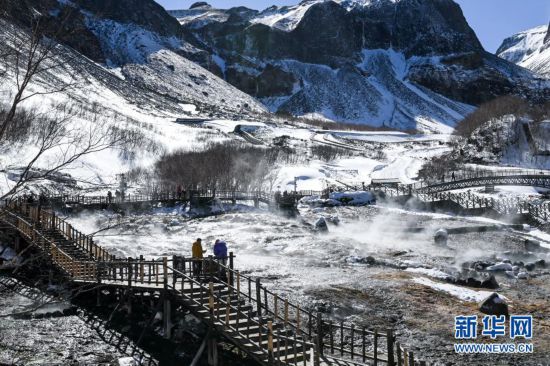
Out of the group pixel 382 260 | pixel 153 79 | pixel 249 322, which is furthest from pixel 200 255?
pixel 153 79

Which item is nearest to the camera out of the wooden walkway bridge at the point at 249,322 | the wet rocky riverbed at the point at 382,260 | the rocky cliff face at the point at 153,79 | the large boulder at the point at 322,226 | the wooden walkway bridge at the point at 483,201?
the wooden walkway bridge at the point at 249,322

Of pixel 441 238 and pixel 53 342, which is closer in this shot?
pixel 53 342

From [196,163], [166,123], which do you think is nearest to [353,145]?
[166,123]

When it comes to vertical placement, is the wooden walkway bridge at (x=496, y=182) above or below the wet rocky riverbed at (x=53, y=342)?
above

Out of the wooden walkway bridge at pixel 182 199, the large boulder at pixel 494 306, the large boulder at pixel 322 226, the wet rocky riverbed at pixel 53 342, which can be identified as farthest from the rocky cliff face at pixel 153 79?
the large boulder at pixel 494 306

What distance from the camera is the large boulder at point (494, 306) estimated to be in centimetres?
2152

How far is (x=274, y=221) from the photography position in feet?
154

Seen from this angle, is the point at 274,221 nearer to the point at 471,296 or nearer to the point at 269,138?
the point at 471,296

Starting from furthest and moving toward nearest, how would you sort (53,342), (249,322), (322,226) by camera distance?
(322,226), (53,342), (249,322)

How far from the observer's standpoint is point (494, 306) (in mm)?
21641

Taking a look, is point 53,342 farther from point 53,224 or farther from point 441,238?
point 441,238

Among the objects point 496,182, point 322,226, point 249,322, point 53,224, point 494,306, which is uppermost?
point 496,182

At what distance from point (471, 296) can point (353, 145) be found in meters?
92.6

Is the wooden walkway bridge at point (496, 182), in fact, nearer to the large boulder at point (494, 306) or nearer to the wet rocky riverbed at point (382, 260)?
the wet rocky riverbed at point (382, 260)
